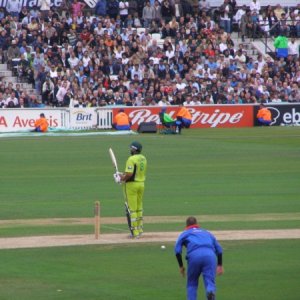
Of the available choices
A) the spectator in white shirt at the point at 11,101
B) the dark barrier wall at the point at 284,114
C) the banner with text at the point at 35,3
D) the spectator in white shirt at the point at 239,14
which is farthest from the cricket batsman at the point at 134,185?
the spectator in white shirt at the point at 239,14

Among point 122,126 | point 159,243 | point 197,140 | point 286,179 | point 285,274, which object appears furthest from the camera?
point 122,126

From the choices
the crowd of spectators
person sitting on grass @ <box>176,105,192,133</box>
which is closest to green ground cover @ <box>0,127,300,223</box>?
person sitting on grass @ <box>176,105,192,133</box>

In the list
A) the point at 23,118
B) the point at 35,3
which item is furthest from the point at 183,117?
the point at 35,3

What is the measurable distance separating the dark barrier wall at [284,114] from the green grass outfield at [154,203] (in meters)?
4.13

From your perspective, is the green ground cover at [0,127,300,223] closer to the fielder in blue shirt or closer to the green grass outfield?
the green grass outfield

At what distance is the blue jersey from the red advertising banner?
38677 millimetres

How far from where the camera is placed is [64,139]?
159 ft

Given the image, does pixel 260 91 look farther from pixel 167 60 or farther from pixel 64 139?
pixel 64 139

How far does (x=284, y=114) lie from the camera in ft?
187

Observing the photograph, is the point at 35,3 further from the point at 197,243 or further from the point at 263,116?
the point at 197,243

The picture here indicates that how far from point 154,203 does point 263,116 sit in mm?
28607

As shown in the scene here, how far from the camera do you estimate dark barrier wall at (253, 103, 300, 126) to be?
185 ft

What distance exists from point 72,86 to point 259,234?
108 feet

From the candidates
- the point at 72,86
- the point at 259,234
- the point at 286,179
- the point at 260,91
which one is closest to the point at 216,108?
the point at 260,91
